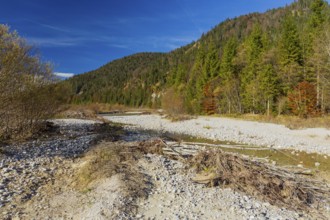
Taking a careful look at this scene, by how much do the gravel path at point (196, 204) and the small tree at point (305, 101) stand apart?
28450 mm

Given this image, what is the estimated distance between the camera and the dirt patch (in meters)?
6.64

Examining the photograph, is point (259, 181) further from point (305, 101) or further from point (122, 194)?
point (305, 101)

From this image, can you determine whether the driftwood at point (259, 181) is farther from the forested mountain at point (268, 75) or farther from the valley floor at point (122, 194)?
the forested mountain at point (268, 75)

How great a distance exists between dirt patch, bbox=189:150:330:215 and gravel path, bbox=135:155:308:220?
1.19 feet

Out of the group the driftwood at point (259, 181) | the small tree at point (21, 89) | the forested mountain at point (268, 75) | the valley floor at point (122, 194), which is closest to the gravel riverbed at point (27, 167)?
the valley floor at point (122, 194)

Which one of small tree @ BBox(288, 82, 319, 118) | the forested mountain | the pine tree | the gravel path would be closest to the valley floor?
the gravel path

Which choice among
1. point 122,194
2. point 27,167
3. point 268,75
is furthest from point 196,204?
point 268,75

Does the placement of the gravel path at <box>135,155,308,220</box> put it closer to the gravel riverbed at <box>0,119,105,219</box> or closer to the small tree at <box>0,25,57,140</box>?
the gravel riverbed at <box>0,119,105,219</box>

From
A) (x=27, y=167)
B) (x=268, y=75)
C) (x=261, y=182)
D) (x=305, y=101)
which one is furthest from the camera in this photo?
(x=268, y=75)

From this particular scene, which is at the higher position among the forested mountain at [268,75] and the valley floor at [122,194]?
the forested mountain at [268,75]

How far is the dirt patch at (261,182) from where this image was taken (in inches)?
262

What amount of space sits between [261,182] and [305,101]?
28199 millimetres

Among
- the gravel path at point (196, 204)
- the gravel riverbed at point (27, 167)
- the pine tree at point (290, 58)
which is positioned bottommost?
the gravel path at point (196, 204)

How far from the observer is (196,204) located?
6.12 metres
